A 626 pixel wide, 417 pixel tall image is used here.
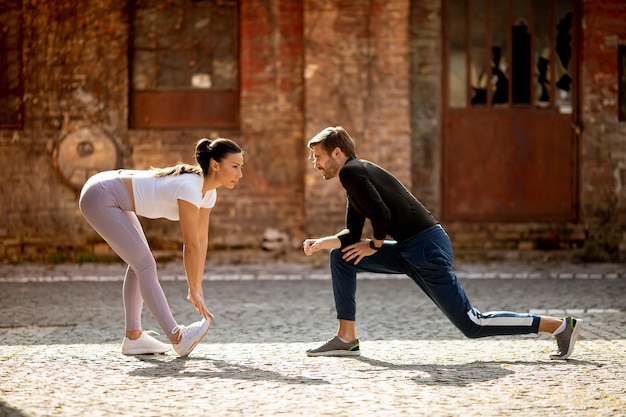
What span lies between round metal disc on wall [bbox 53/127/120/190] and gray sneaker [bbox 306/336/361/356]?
7139 mm

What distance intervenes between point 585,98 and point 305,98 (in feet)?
11.2

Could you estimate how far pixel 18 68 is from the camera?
12.9m

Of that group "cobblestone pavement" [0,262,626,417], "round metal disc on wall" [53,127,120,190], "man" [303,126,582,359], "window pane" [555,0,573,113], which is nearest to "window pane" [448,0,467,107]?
"window pane" [555,0,573,113]

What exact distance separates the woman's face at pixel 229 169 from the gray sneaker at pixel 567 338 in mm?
2040

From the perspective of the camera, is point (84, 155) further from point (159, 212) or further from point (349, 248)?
Answer: point (349, 248)

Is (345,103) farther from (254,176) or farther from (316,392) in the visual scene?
(316,392)

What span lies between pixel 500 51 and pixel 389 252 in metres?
7.13

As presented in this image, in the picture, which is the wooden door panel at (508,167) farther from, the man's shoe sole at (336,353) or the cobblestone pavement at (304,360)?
the man's shoe sole at (336,353)

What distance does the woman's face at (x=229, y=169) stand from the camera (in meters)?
6.17

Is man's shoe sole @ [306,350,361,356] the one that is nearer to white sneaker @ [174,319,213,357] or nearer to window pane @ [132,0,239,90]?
A: white sneaker @ [174,319,213,357]

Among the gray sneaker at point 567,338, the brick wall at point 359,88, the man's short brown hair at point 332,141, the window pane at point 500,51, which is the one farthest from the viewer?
the window pane at point 500,51

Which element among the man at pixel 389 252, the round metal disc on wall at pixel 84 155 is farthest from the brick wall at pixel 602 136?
the man at pixel 389 252

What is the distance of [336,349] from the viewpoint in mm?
6199

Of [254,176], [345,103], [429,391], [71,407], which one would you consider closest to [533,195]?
[345,103]
